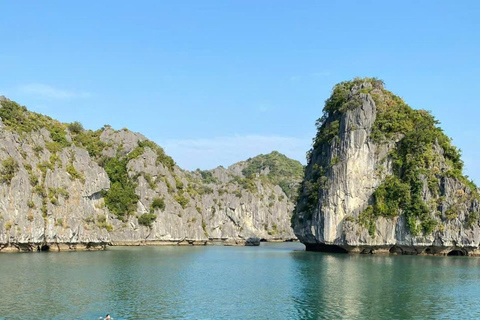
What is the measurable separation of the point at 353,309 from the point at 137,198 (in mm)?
84240

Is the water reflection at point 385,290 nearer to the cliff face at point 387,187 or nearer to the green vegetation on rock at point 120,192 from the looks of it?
the cliff face at point 387,187

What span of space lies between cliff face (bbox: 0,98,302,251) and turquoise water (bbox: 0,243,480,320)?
1612cm

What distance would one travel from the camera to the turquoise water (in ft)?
96.1

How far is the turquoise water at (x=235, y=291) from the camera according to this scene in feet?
96.1

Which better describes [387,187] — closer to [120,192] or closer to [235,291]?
[235,291]

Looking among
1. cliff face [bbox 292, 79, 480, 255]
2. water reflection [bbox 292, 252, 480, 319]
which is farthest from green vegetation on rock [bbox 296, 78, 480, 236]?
water reflection [bbox 292, 252, 480, 319]

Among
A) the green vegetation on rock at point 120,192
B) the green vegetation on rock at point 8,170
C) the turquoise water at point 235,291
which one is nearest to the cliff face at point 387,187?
the turquoise water at point 235,291

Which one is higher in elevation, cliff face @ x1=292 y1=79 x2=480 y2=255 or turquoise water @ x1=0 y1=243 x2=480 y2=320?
cliff face @ x1=292 y1=79 x2=480 y2=255

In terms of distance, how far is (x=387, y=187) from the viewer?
240 feet

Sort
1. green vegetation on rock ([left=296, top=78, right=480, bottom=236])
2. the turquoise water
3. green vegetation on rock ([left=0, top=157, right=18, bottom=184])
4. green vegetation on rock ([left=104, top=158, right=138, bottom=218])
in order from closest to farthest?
1. the turquoise water
2. green vegetation on rock ([left=0, top=157, right=18, bottom=184])
3. green vegetation on rock ([left=296, top=78, right=480, bottom=236])
4. green vegetation on rock ([left=104, top=158, right=138, bottom=218])

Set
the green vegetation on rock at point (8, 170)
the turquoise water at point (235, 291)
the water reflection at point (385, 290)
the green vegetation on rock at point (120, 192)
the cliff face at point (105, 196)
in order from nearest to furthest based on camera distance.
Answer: the turquoise water at point (235, 291)
the water reflection at point (385, 290)
the green vegetation on rock at point (8, 170)
the cliff face at point (105, 196)
the green vegetation on rock at point (120, 192)

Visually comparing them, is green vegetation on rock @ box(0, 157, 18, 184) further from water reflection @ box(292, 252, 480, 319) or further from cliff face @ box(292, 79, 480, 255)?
cliff face @ box(292, 79, 480, 255)

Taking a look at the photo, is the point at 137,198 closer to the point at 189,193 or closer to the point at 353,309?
the point at 189,193

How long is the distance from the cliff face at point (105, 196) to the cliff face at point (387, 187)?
35.1 meters
